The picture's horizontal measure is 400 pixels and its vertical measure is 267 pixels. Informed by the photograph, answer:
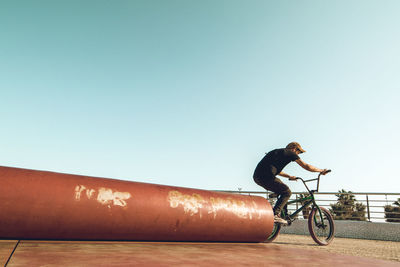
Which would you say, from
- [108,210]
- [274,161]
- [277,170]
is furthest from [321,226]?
[108,210]

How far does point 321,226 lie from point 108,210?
14.5 feet

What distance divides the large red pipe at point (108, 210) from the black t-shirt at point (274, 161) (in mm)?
1817

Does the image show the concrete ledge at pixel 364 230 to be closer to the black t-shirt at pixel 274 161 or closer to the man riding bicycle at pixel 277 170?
the man riding bicycle at pixel 277 170

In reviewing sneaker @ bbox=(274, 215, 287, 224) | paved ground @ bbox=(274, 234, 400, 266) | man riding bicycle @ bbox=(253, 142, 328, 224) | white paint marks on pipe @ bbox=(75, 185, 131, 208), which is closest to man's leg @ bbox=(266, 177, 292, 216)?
man riding bicycle @ bbox=(253, 142, 328, 224)

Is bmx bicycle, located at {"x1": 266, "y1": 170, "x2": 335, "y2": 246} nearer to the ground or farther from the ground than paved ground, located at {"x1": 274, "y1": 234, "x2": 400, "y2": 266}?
farther from the ground

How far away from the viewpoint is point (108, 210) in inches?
88.4

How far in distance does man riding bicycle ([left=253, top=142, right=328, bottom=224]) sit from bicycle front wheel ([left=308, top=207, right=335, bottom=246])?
2.44 ft

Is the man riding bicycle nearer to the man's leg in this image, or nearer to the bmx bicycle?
the man's leg

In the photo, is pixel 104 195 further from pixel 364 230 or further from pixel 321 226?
pixel 364 230

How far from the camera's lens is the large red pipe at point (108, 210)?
6.54ft

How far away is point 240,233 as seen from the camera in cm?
301

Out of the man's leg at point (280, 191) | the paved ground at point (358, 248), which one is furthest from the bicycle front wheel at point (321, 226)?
the man's leg at point (280, 191)

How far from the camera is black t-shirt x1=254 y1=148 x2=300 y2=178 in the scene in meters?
4.64

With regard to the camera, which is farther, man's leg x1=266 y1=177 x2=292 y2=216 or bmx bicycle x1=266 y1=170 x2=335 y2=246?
bmx bicycle x1=266 y1=170 x2=335 y2=246
